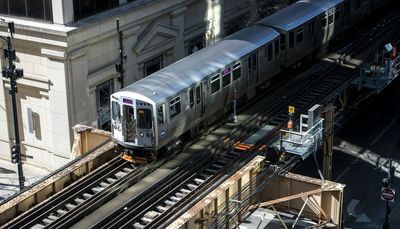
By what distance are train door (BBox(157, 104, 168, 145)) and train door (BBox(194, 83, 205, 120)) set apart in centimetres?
220

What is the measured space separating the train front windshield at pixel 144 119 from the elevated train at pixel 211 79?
0.04m

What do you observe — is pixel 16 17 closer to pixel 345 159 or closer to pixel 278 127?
pixel 278 127

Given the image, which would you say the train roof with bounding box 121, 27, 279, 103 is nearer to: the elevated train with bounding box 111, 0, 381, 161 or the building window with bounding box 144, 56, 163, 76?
the elevated train with bounding box 111, 0, 381, 161

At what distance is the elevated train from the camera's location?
27641mm

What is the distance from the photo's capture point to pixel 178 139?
29562 mm

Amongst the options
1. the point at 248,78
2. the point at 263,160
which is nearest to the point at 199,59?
the point at 248,78

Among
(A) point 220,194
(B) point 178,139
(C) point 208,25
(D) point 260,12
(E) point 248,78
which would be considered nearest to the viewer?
(A) point 220,194

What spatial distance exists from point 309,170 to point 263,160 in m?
12.0

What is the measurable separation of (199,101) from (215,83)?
4.14 ft

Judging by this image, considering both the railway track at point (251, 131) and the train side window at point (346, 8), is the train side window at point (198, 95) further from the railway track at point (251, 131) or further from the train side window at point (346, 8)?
the train side window at point (346, 8)

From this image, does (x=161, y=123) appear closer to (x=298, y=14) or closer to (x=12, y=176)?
(x=12, y=176)

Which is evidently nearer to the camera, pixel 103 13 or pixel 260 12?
pixel 103 13

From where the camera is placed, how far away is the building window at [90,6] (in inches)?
1389

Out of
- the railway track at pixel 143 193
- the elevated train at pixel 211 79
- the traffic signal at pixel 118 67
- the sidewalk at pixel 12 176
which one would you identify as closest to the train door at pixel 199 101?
the elevated train at pixel 211 79
